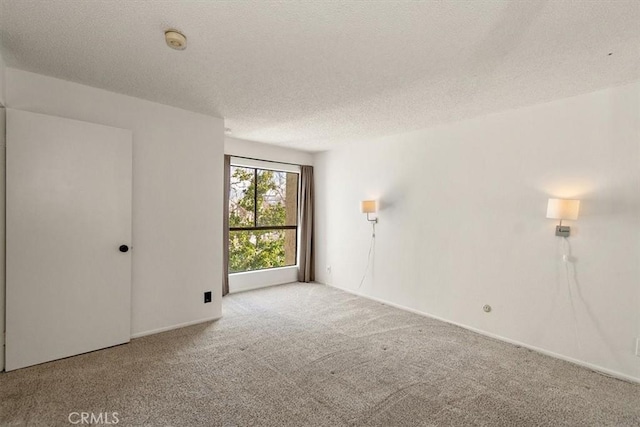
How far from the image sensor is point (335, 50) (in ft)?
6.91

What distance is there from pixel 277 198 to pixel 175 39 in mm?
3834

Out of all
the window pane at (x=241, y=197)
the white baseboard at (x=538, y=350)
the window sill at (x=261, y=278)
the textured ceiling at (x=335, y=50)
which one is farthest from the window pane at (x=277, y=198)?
the white baseboard at (x=538, y=350)

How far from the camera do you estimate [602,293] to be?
267 cm

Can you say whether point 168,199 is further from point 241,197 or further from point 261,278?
point 261,278

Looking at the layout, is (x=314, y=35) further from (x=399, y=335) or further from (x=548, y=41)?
(x=399, y=335)

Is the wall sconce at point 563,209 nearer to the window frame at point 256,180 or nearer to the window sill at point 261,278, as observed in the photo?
the window frame at point 256,180

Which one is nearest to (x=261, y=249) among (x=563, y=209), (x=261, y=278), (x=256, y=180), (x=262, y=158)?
(x=261, y=278)

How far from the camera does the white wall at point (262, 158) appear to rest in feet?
15.9

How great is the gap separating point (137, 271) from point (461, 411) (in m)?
3.16

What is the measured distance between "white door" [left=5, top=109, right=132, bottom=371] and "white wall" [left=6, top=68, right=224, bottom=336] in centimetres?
19

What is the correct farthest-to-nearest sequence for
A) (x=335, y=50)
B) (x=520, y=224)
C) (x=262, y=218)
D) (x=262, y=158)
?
(x=262, y=218) < (x=262, y=158) < (x=520, y=224) < (x=335, y=50)

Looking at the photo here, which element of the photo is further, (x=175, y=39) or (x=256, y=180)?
(x=256, y=180)

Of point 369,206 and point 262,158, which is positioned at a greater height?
point 262,158

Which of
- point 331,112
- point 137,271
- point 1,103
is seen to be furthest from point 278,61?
point 137,271
